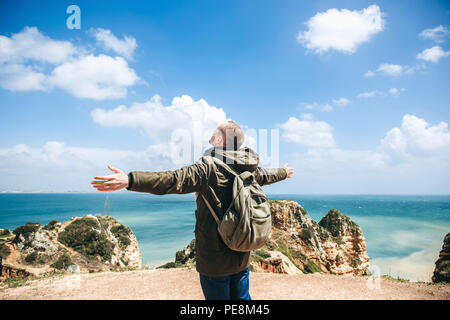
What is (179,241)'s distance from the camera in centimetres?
4034

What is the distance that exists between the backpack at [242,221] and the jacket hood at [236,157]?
6 centimetres

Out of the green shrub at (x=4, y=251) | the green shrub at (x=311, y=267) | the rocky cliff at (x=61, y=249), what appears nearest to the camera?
the rocky cliff at (x=61, y=249)

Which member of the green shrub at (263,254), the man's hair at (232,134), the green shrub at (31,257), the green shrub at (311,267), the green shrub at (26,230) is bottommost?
the green shrub at (311,267)

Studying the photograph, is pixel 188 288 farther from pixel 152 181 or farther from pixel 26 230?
pixel 26 230

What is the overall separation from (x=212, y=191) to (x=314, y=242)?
13921 millimetres

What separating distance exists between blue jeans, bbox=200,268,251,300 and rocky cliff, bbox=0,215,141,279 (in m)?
9.39

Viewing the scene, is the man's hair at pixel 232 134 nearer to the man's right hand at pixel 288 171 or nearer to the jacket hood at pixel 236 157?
the jacket hood at pixel 236 157

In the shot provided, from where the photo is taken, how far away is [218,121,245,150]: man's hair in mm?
2182

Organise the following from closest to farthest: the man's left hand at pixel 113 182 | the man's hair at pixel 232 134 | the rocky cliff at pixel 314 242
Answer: the man's left hand at pixel 113 182 → the man's hair at pixel 232 134 → the rocky cliff at pixel 314 242

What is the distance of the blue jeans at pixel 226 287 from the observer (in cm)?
202

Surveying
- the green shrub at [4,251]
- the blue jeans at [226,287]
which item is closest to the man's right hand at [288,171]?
the blue jeans at [226,287]

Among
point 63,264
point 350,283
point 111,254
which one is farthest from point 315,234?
point 63,264
